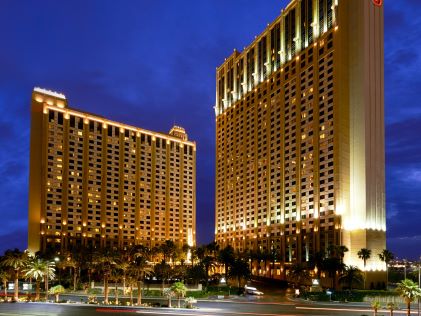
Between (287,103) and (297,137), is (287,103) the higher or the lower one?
the higher one

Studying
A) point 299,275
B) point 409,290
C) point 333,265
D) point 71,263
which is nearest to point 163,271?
point 71,263

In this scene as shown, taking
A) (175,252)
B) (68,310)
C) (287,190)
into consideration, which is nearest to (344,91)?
(287,190)

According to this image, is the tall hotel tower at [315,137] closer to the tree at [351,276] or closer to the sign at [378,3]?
the sign at [378,3]

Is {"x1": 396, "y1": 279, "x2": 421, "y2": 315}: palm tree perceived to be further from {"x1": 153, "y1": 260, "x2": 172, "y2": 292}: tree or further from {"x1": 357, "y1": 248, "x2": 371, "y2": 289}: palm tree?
{"x1": 153, "y1": 260, "x2": 172, "y2": 292}: tree

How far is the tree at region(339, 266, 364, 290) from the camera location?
372 ft

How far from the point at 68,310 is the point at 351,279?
69485 mm

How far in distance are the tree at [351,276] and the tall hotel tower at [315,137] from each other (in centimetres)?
626

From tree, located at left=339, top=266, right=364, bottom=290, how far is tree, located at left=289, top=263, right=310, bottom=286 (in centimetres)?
1066

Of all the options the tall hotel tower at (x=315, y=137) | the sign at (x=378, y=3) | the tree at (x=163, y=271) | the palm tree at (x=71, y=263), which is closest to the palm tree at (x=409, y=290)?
the tree at (x=163, y=271)

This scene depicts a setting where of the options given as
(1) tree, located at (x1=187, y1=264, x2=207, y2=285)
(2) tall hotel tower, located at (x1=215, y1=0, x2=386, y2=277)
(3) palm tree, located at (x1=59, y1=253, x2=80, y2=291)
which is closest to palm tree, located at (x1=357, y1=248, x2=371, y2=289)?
(2) tall hotel tower, located at (x1=215, y1=0, x2=386, y2=277)

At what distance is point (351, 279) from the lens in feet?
372

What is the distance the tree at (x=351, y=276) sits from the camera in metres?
113

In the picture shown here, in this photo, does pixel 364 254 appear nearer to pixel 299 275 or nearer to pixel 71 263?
pixel 299 275

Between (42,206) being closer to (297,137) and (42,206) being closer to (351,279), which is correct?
(297,137)
